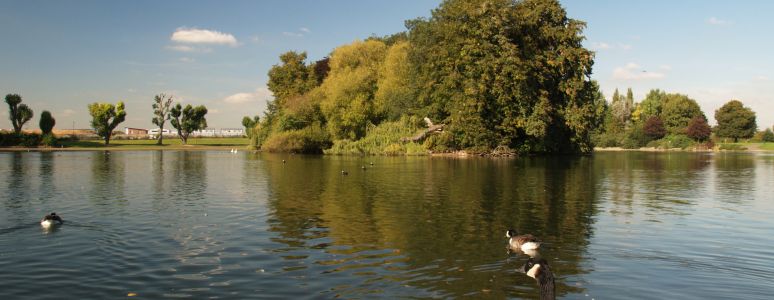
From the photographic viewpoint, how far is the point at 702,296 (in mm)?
11102

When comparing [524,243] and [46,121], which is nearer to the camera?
[524,243]

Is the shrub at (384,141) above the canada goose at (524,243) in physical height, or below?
above

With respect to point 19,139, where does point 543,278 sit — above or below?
below

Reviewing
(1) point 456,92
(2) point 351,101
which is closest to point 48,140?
(2) point 351,101

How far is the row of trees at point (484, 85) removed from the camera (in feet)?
209

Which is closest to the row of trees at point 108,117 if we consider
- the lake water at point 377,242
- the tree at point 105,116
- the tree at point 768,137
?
the tree at point 105,116

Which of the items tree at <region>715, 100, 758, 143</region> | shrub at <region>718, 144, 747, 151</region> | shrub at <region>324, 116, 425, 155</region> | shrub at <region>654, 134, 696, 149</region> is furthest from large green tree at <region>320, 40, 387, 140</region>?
tree at <region>715, 100, 758, 143</region>

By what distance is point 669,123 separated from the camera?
140125mm

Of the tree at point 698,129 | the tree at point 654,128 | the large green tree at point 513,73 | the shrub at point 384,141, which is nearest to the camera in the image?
the large green tree at point 513,73

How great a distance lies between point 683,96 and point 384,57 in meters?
102

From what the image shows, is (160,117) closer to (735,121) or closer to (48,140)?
(48,140)

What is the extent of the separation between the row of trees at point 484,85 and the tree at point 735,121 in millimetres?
89855

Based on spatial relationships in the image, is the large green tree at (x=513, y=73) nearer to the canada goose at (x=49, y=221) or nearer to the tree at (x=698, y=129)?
the canada goose at (x=49, y=221)

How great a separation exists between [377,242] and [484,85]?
49.6 m
